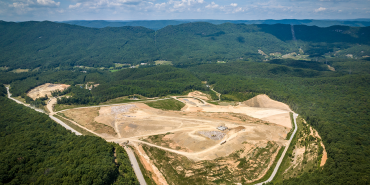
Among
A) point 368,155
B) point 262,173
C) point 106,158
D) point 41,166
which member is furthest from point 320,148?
point 41,166

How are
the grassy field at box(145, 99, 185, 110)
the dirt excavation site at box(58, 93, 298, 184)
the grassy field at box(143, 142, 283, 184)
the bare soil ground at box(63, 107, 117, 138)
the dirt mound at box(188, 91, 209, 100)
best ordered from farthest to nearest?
the dirt mound at box(188, 91, 209, 100) < the grassy field at box(145, 99, 185, 110) < the bare soil ground at box(63, 107, 117, 138) < the dirt excavation site at box(58, 93, 298, 184) < the grassy field at box(143, 142, 283, 184)

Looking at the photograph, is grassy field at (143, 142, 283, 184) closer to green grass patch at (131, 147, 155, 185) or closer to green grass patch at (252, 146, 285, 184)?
green grass patch at (252, 146, 285, 184)

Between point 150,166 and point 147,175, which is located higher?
point 147,175

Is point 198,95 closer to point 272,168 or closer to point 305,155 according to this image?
point 305,155

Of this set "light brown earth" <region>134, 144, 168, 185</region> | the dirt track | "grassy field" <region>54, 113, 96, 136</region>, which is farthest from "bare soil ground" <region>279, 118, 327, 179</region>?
"grassy field" <region>54, 113, 96, 136</region>

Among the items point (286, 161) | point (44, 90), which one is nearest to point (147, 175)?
point (286, 161)

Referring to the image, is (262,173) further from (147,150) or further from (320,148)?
(147,150)

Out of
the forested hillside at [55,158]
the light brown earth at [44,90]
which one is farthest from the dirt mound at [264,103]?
the light brown earth at [44,90]

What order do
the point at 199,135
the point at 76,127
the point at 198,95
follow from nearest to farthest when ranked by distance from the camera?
the point at 199,135
the point at 76,127
the point at 198,95

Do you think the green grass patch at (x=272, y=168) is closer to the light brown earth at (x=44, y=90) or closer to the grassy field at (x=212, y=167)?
the grassy field at (x=212, y=167)
